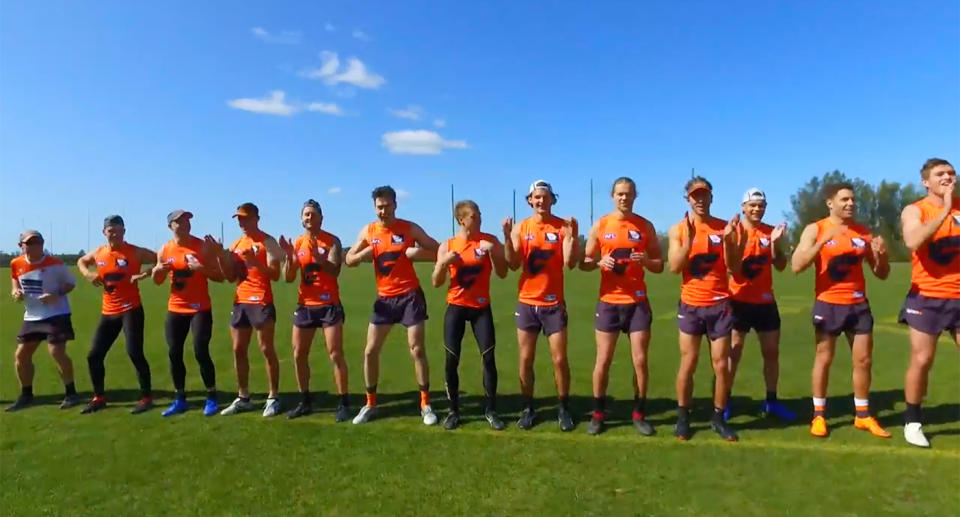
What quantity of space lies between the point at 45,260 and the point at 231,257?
8.30 feet

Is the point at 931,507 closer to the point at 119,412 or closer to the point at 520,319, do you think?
the point at 520,319

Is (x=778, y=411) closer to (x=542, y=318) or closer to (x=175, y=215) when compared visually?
(x=542, y=318)

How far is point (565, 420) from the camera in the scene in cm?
541

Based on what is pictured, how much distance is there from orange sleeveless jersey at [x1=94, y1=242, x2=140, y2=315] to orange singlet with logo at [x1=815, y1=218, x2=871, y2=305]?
699 cm

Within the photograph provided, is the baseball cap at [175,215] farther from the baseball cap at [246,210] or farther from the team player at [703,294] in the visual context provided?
the team player at [703,294]

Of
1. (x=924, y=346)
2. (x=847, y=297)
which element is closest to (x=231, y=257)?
(x=847, y=297)

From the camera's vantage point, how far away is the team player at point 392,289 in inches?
228

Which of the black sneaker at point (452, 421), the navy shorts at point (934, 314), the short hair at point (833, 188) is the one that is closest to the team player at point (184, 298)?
the black sneaker at point (452, 421)

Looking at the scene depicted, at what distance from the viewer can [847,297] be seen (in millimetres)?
5055

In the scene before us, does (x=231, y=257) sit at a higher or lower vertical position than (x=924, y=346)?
higher

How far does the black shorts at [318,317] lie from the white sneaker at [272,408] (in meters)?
0.88

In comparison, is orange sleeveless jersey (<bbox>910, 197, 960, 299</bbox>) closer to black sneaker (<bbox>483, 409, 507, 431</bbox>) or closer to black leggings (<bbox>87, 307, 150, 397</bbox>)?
black sneaker (<bbox>483, 409, 507, 431</bbox>)

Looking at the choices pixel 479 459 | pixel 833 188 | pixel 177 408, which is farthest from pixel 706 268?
pixel 177 408

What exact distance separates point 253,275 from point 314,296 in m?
0.76
